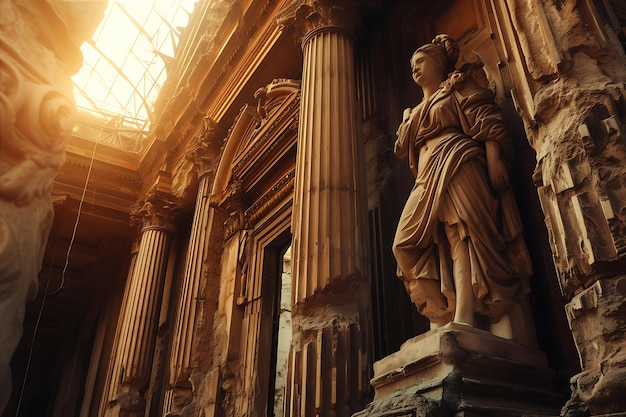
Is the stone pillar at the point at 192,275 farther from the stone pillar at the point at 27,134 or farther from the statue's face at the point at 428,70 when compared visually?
the stone pillar at the point at 27,134

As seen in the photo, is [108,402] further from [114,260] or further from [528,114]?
[528,114]

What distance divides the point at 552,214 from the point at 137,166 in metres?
10.2

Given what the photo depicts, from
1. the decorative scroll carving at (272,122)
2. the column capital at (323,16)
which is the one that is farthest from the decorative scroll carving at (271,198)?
the column capital at (323,16)

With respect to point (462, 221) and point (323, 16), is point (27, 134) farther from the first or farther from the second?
point (323, 16)

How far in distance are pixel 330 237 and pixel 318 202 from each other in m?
0.34

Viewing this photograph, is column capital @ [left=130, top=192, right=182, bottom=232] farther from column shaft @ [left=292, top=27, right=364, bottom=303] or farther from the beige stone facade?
column shaft @ [left=292, top=27, right=364, bottom=303]

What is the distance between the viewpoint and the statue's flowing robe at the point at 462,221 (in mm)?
3020

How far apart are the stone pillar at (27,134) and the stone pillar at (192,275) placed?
525 centimetres

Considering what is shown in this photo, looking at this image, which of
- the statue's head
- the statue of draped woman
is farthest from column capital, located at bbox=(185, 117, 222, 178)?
the statue of draped woman

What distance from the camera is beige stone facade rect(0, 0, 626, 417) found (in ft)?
6.06

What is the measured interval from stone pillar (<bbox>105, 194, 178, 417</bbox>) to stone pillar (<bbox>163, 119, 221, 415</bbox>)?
3.42ft

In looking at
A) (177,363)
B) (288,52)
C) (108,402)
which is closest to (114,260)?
(108,402)

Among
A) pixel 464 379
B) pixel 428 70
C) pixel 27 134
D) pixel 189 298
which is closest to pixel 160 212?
pixel 189 298

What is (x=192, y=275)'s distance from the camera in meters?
7.34
